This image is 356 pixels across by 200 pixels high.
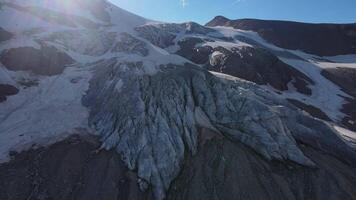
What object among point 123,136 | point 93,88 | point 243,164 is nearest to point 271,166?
point 243,164

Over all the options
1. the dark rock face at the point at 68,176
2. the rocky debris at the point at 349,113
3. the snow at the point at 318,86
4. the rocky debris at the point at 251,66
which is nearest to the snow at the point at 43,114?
the dark rock face at the point at 68,176

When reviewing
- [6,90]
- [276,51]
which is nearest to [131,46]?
[6,90]

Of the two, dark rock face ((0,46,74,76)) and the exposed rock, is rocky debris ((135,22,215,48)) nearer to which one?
the exposed rock

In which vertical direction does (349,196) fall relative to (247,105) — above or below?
below

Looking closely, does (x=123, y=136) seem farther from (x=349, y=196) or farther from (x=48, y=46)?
(x=48, y=46)

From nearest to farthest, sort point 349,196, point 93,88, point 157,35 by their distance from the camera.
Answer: point 349,196
point 93,88
point 157,35

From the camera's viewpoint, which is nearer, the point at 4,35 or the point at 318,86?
the point at 4,35

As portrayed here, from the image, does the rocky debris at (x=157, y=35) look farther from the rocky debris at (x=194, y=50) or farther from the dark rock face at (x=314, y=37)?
the dark rock face at (x=314, y=37)

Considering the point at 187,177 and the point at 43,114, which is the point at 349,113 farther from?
the point at 43,114
